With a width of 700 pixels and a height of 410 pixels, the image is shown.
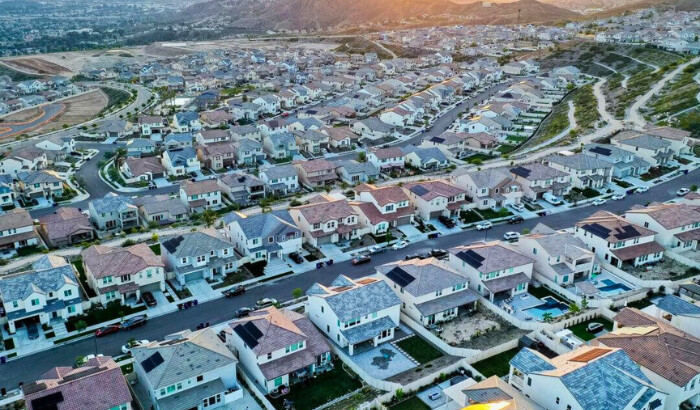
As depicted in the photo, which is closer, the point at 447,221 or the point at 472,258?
the point at 472,258

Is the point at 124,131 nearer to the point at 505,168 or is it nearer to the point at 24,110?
the point at 24,110

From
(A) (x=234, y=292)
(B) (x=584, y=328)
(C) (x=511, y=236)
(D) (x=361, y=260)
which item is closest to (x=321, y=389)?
(A) (x=234, y=292)

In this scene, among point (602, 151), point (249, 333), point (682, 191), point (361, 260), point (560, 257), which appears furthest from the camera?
point (602, 151)

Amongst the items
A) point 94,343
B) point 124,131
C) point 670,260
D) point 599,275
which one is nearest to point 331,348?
point 94,343

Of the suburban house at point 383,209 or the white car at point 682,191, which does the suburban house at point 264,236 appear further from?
the white car at point 682,191

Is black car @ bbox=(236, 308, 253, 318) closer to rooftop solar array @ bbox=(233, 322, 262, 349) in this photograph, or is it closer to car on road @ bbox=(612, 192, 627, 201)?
rooftop solar array @ bbox=(233, 322, 262, 349)

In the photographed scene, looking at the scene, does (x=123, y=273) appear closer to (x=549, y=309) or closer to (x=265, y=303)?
(x=265, y=303)

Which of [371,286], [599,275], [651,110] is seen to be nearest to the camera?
[371,286]
